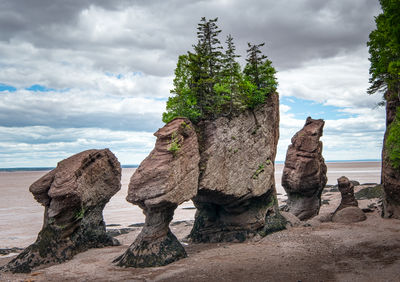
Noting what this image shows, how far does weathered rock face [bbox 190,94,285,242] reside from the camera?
26203 mm

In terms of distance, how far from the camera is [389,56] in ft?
68.3

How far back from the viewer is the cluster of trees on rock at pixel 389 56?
14.6 m

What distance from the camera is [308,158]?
36094mm

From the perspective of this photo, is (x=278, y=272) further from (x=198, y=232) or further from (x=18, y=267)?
(x=18, y=267)

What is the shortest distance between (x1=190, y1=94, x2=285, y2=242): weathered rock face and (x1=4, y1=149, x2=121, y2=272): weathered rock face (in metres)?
8.14

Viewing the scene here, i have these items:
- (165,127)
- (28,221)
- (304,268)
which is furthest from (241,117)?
(28,221)

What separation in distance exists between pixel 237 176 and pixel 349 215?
12.1 metres

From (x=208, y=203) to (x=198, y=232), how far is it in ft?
9.03

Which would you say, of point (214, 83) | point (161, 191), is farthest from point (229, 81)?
point (161, 191)

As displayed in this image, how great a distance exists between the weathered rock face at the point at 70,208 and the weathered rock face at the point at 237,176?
8.14m

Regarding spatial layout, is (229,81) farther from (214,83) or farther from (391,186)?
(391,186)

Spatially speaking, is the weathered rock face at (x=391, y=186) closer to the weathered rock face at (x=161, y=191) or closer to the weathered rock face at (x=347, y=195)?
the weathered rock face at (x=347, y=195)

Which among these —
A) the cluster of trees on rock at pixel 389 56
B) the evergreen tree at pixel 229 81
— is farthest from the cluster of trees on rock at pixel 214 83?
the cluster of trees on rock at pixel 389 56

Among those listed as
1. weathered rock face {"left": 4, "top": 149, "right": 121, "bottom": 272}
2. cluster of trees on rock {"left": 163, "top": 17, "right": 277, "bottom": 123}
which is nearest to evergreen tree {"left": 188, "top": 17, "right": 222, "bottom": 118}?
cluster of trees on rock {"left": 163, "top": 17, "right": 277, "bottom": 123}
